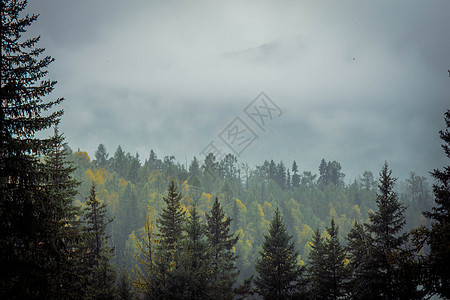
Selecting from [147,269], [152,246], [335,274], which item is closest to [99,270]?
[147,269]

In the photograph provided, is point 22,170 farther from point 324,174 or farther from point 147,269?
point 324,174

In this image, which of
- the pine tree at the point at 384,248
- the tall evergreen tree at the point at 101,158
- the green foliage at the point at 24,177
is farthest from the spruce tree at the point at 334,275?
the tall evergreen tree at the point at 101,158

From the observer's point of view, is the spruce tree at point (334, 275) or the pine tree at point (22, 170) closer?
the pine tree at point (22, 170)

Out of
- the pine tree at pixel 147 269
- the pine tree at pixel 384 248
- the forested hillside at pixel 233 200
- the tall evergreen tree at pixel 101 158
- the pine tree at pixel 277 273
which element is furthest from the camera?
the tall evergreen tree at pixel 101 158

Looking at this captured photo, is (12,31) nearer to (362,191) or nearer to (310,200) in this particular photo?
(310,200)

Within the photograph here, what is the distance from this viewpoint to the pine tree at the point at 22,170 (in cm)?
665

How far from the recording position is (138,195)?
234ft

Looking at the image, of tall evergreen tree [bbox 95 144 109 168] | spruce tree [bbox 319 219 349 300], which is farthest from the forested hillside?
spruce tree [bbox 319 219 349 300]

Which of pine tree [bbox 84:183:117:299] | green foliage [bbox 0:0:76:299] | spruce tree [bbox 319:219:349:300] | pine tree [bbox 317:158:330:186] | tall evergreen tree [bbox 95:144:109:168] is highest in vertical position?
tall evergreen tree [bbox 95:144:109:168]

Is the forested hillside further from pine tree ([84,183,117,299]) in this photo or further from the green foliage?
the green foliage

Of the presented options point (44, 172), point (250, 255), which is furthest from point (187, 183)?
point (44, 172)

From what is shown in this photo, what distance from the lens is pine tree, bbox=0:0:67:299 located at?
262 inches

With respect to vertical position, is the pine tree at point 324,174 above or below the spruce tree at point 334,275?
above

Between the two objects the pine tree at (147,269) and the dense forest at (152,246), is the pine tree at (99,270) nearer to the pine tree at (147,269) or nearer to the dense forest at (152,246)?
the dense forest at (152,246)
